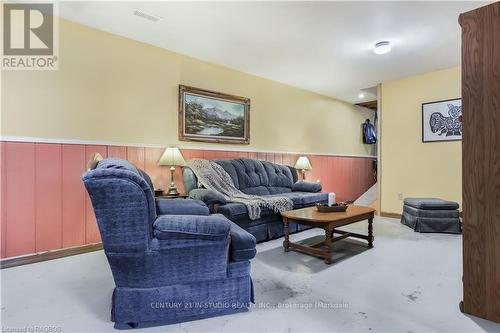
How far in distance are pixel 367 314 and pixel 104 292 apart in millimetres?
1753

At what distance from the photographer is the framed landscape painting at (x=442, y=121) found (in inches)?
164

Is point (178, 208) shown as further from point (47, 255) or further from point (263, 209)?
point (47, 255)

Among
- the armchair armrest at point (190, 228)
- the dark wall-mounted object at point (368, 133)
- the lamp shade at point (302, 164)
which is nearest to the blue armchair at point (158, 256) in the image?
the armchair armrest at point (190, 228)

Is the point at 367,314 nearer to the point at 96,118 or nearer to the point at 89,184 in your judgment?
the point at 89,184

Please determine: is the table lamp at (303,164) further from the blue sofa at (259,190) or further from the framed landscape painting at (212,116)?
the framed landscape painting at (212,116)

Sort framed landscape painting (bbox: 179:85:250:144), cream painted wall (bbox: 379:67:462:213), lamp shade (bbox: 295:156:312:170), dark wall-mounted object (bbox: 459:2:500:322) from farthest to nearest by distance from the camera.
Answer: lamp shade (bbox: 295:156:312:170) → cream painted wall (bbox: 379:67:462:213) → framed landscape painting (bbox: 179:85:250:144) → dark wall-mounted object (bbox: 459:2:500:322)

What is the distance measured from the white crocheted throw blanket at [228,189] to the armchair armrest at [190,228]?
55.3 inches

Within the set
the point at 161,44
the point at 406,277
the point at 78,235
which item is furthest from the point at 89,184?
the point at 161,44

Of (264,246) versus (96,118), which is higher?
(96,118)

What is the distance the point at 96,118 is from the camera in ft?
9.90

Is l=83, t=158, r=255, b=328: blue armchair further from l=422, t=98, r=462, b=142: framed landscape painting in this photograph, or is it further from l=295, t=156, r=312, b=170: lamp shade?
l=422, t=98, r=462, b=142: framed landscape painting

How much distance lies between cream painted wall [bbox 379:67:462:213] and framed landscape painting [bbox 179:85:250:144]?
260 cm

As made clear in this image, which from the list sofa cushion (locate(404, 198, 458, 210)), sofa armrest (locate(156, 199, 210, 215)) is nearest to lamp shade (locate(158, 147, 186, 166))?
sofa armrest (locate(156, 199, 210, 215))

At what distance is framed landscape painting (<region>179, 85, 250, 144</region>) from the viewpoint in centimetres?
371
